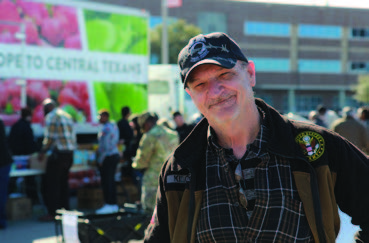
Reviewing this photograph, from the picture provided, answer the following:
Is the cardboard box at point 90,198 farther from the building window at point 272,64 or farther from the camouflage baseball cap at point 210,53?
the building window at point 272,64

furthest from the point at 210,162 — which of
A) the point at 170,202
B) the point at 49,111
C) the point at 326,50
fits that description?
the point at 326,50

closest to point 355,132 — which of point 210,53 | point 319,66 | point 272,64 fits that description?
point 210,53

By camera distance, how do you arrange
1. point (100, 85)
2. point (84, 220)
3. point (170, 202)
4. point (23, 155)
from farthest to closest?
1. point (100, 85)
2. point (23, 155)
3. point (84, 220)
4. point (170, 202)

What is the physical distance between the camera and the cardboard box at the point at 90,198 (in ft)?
37.0

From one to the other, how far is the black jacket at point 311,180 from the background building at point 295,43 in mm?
57374

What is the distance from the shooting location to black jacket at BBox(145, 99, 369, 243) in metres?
1.99

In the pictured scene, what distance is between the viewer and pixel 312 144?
2.06 meters

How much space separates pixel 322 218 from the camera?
78.2 inches

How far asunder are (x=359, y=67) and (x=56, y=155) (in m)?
61.1

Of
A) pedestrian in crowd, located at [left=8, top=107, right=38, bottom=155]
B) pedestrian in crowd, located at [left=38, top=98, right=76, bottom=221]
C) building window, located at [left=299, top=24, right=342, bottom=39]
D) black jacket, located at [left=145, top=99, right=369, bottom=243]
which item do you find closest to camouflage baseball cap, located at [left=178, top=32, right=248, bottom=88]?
black jacket, located at [left=145, top=99, right=369, bottom=243]

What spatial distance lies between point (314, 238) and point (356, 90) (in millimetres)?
65305

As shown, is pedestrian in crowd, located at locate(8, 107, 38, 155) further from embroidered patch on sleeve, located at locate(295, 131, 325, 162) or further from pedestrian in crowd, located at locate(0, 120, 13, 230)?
embroidered patch on sleeve, located at locate(295, 131, 325, 162)

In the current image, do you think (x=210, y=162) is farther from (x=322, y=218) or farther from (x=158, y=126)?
(x=158, y=126)

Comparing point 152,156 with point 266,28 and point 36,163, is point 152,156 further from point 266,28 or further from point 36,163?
point 266,28
